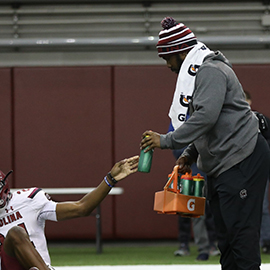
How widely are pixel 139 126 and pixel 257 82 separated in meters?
1.59

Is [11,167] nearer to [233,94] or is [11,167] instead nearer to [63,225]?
[63,225]

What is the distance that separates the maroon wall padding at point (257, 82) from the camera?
6445 millimetres

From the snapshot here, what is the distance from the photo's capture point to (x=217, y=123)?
101 inches

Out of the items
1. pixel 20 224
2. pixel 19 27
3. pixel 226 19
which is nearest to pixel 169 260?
pixel 20 224

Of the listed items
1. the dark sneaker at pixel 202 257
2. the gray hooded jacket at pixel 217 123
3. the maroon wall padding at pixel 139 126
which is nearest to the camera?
the gray hooded jacket at pixel 217 123

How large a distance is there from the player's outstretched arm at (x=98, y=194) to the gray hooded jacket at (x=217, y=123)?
1.01 ft

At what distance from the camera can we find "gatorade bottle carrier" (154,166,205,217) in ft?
8.66

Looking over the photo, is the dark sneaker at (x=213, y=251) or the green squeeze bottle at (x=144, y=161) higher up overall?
the green squeeze bottle at (x=144, y=161)

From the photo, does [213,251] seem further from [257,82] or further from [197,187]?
[197,187]

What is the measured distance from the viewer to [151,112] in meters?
6.46

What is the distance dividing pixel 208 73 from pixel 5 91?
446cm

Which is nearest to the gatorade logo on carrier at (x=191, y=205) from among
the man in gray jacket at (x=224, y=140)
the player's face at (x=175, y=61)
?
the man in gray jacket at (x=224, y=140)

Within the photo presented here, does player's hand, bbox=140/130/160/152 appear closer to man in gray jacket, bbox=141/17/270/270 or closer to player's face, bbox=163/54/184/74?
man in gray jacket, bbox=141/17/270/270

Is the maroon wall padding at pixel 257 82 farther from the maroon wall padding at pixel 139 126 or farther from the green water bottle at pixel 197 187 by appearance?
the green water bottle at pixel 197 187
